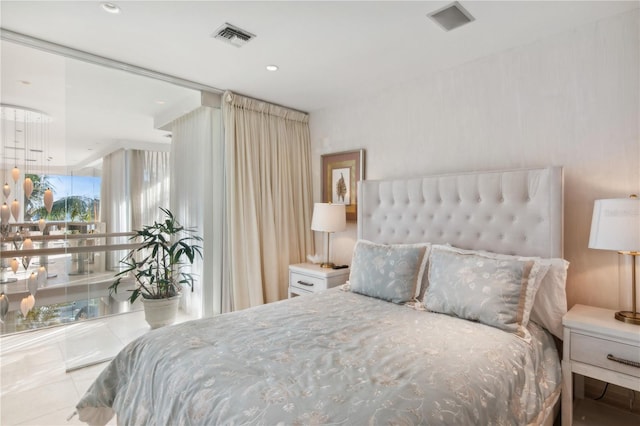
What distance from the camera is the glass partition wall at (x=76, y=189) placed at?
2889 millimetres

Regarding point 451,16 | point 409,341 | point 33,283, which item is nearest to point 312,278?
point 409,341

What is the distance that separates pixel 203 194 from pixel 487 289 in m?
2.70

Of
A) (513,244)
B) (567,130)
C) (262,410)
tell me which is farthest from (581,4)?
(262,410)

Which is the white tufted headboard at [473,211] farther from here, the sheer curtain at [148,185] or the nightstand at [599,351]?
the sheer curtain at [148,185]

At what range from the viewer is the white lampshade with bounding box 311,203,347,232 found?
3.28 m

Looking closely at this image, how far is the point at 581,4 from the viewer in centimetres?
192

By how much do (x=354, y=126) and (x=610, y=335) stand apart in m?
2.63

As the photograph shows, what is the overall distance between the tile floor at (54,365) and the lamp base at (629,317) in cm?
306

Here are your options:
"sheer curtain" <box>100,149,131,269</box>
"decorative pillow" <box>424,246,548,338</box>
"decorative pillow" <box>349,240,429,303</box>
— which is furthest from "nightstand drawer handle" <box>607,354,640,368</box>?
"sheer curtain" <box>100,149,131,269</box>

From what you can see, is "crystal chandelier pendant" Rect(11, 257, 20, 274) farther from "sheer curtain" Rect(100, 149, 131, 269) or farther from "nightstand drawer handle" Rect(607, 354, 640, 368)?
"nightstand drawer handle" Rect(607, 354, 640, 368)

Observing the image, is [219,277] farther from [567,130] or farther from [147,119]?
[567,130]

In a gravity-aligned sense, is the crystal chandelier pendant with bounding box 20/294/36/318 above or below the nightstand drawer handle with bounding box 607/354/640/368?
below

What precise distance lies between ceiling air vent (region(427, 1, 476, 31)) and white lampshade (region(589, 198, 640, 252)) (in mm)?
1330

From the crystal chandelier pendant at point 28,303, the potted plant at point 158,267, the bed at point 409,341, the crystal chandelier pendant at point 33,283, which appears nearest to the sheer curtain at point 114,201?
the potted plant at point 158,267
